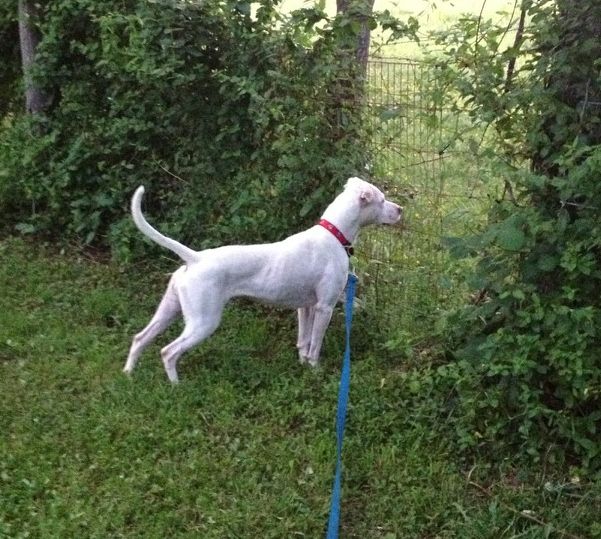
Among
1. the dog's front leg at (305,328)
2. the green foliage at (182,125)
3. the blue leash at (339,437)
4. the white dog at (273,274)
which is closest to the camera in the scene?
the blue leash at (339,437)

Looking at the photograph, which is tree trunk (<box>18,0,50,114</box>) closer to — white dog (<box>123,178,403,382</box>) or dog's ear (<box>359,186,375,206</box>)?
white dog (<box>123,178,403,382</box>)

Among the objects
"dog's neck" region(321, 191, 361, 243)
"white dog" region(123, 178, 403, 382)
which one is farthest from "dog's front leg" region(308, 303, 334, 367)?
"dog's neck" region(321, 191, 361, 243)

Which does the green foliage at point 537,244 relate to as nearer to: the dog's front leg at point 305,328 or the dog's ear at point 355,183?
the dog's ear at point 355,183

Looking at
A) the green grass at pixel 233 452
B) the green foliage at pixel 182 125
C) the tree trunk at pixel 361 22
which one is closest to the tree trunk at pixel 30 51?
the green foliage at pixel 182 125

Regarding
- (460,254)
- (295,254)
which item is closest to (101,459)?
(295,254)

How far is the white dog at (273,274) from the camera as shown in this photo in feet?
15.6

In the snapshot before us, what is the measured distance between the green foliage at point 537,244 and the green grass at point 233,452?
0.26 meters

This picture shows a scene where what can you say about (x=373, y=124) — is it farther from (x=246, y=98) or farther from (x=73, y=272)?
(x=73, y=272)

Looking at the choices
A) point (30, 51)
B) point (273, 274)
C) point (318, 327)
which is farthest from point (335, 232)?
point (30, 51)

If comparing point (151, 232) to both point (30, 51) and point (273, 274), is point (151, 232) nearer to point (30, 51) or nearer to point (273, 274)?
point (273, 274)

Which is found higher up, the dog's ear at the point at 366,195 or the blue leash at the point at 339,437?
the dog's ear at the point at 366,195

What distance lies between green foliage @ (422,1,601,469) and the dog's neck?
2.98 feet

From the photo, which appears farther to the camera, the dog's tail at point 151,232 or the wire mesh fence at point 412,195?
the wire mesh fence at point 412,195

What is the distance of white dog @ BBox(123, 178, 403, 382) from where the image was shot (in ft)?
15.6
